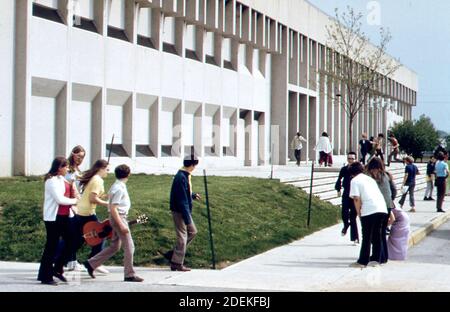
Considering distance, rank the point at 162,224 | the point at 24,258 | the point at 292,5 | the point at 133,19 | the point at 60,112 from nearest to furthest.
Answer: the point at 24,258
the point at 162,224
the point at 60,112
the point at 133,19
the point at 292,5

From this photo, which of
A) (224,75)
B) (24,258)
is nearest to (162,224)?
(24,258)

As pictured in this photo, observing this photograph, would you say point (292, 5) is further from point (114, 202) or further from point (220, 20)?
point (114, 202)

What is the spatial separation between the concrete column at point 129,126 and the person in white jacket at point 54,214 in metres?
19.2

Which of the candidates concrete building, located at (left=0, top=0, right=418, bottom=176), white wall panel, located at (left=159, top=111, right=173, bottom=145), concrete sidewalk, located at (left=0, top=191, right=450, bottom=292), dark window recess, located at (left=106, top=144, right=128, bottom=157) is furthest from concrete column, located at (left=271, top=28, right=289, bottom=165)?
concrete sidewalk, located at (left=0, top=191, right=450, bottom=292)

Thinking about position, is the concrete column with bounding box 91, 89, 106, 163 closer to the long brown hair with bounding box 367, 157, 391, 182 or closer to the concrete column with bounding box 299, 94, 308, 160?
the long brown hair with bounding box 367, 157, 391, 182

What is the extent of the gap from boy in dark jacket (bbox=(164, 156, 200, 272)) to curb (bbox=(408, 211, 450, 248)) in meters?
6.61

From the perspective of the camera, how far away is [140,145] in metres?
33.8

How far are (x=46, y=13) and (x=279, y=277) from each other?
1588 centimetres

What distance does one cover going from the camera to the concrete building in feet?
84.4

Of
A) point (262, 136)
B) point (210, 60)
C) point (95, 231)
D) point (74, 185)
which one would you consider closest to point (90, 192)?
point (74, 185)

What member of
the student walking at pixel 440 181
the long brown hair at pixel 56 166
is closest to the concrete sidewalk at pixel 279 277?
the long brown hair at pixel 56 166

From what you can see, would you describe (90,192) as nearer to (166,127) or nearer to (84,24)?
(84,24)

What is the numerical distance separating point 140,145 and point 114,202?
68.6ft

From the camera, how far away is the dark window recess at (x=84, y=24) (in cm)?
2858
